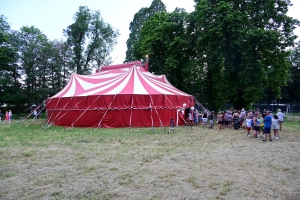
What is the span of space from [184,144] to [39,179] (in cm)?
513

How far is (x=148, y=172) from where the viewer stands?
5.18 meters

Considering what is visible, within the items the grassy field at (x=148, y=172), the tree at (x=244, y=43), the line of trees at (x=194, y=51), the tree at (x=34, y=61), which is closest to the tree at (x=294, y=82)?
the line of trees at (x=194, y=51)

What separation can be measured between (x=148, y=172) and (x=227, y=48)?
15.5 m

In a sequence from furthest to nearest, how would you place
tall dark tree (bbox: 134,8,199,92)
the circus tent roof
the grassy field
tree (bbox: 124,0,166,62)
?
tree (bbox: 124,0,166,62), tall dark tree (bbox: 134,8,199,92), the circus tent roof, the grassy field

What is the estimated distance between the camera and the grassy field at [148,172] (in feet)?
13.3

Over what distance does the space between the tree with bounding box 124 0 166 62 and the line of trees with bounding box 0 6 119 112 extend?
3.54 m

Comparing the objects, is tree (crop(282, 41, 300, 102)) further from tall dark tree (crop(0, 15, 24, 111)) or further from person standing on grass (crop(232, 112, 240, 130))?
tall dark tree (crop(0, 15, 24, 111))

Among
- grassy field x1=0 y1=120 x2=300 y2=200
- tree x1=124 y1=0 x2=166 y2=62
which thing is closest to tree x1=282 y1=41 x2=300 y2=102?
tree x1=124 y1=0 x2=166 y2=62

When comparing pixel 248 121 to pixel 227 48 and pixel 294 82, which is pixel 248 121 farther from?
pixel 294 82

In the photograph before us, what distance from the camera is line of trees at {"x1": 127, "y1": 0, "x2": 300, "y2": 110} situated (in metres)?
17.0

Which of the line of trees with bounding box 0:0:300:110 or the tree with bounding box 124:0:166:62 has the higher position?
the tree with bounding box 124:0:166:62

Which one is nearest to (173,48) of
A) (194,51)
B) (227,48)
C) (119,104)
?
(194,51)

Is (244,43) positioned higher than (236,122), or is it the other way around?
(244,43)

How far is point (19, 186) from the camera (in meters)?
4.31
